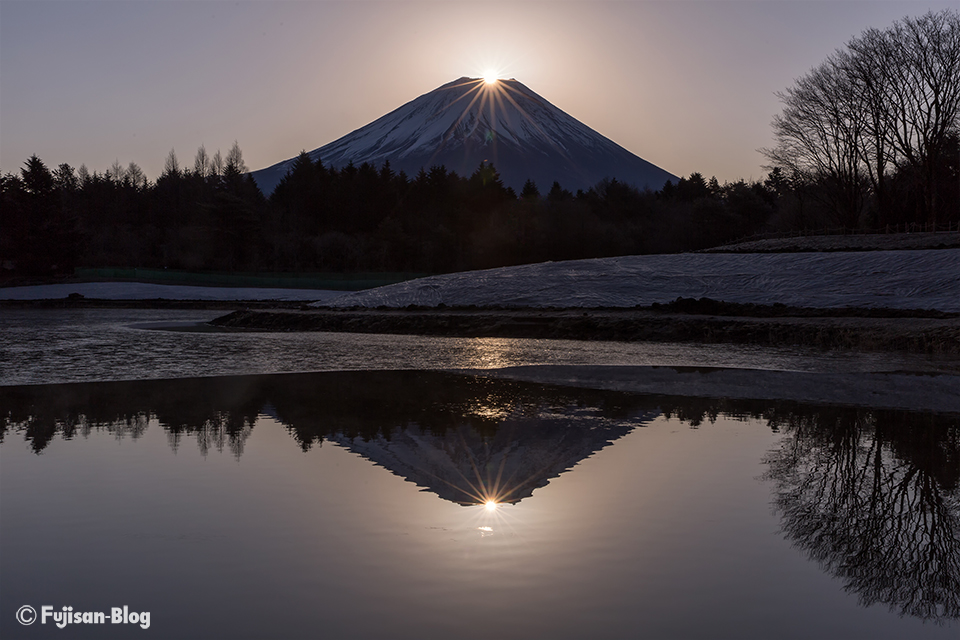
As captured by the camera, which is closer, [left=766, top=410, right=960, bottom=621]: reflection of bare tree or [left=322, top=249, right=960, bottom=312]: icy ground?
[left=766, top=410, right=960, bottom=621]: reflection of bare tree

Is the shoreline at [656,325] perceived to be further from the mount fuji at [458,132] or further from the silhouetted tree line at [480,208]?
the mount fuji at [458,132]

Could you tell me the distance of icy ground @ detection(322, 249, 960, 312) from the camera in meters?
28.7

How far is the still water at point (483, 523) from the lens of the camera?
13.9 feet

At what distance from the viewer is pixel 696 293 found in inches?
1258

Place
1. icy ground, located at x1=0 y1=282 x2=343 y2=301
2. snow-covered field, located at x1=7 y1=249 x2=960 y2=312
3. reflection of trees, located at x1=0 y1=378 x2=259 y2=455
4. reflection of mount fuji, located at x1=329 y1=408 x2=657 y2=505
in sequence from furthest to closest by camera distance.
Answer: icy ground, located at x1=0 y1=282 x2=343 y2=301, snow-covered field, located at x1=7 y1=249 x2=960 y2=312, reflection of trees, located at x1=0 y1=378 x2=259 y2=455, reflection of mount fuji, located at x1=329 y1=408 x2=657 y2=505

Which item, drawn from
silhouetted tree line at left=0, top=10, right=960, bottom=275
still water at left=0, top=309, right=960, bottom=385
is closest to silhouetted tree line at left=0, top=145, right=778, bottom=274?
silhouetted tree line at left=0, top=10, right=960, bottom=275

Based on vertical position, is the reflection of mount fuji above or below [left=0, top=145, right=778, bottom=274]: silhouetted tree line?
below

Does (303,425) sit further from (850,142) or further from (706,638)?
(850,142)

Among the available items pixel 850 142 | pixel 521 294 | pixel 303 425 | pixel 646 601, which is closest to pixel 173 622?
pixel 646 601

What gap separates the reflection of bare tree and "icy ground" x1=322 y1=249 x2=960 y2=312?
779 inches

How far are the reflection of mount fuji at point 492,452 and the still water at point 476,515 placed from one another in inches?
1.6

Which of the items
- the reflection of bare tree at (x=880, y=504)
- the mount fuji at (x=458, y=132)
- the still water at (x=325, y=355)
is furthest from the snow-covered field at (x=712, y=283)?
the mount fuji at (x=458, y=132)

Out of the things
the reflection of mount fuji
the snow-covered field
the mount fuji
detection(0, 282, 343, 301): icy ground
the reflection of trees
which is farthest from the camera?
the mount fuji

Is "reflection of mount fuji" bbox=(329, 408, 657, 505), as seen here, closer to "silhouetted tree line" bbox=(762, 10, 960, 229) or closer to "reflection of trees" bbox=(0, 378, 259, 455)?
"reflection of trees" bbox=(0, 378, 259, 455)
